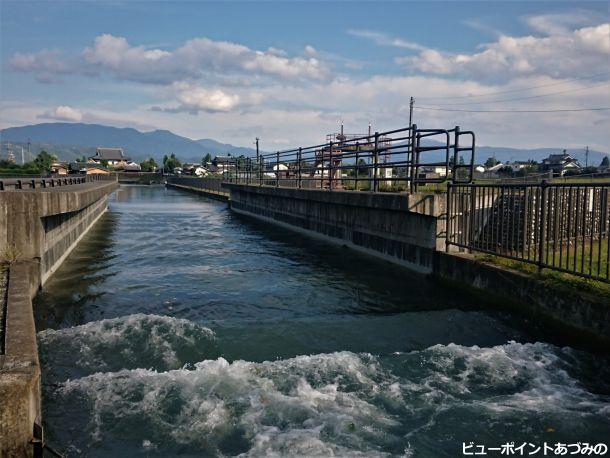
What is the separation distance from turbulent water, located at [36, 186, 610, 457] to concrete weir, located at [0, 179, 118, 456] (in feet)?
2.14

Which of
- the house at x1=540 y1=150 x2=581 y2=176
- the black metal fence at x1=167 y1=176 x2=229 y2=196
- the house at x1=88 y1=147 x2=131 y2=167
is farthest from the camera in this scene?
the house at x1=88 y1=147 x2=131 y2=167

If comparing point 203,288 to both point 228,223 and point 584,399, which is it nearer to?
point 584,399

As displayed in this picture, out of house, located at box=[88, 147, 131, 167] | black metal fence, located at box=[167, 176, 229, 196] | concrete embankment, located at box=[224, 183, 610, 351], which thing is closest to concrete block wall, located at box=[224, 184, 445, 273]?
concrete embankment, located at box=[224, 183, 610, 351]

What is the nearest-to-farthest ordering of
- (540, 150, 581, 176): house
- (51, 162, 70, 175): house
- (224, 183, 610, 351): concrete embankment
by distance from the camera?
(224, 183, 610, 351): concrete embankment → (540, 150, 581, 176): house → (51, 162, 70, 175): house

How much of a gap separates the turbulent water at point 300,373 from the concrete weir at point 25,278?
65cm

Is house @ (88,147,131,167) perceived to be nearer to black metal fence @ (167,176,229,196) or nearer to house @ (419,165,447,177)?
black metal fence @ (167,176,229,196)

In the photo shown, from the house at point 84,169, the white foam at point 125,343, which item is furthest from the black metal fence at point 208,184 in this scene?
the white foam at point 125,343

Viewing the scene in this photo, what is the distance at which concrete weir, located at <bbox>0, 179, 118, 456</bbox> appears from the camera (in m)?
3.10

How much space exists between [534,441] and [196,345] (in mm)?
3781

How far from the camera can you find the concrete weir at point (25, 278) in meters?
3.10

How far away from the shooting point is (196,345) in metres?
5.96

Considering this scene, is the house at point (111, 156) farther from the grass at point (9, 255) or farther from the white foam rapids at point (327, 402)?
the white foam rapids at point (327, 402)

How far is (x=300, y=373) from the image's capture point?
5066 mm

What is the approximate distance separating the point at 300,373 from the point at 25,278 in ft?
13.0
